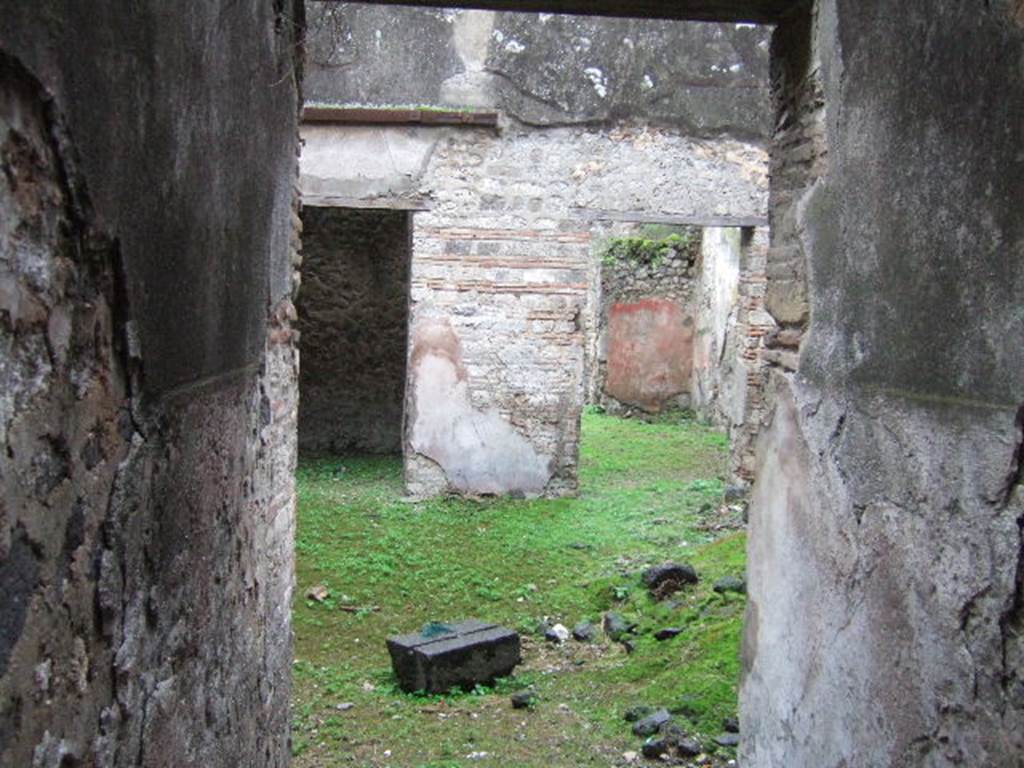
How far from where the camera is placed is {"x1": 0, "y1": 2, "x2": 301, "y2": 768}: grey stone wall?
4.73ft

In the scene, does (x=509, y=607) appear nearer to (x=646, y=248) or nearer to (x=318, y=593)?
(x=318, y=593)

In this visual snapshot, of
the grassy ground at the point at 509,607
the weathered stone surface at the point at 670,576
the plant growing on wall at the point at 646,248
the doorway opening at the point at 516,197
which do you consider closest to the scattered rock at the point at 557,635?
the grassy ground at the point at 509,607

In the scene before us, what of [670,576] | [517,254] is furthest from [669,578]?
[517,254]

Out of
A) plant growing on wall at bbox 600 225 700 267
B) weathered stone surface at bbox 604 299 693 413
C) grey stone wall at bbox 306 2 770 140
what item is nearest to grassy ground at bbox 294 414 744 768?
grey stone wall at bbox 306 2 770 140

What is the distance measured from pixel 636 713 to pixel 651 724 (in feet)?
0.49

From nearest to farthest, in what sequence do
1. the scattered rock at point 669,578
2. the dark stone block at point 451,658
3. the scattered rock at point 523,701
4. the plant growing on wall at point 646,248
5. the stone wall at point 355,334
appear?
the scattered rock at point 523,701 → the dark stone block at point 451,658 → the scattered rock at point 669,578 → the stone wall at point 355,334 → the plant growing on wall at point 646,248

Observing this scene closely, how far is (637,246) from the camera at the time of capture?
1493 centimetres

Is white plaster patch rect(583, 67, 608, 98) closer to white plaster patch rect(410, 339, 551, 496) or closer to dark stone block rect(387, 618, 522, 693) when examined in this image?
white plaster patch rect(410, 339, 551, 496)

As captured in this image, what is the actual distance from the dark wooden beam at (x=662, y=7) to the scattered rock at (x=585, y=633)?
324cm

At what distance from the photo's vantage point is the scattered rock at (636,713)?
14.5 feet

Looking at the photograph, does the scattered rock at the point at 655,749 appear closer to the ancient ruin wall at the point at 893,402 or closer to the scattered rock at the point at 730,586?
the ancient ruin wall at the point at 893,402

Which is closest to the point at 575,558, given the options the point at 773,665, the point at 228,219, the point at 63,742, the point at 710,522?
the point at 710,522

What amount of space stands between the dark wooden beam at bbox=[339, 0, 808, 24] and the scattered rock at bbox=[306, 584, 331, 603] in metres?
3.57

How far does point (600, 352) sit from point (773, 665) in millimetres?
12052
